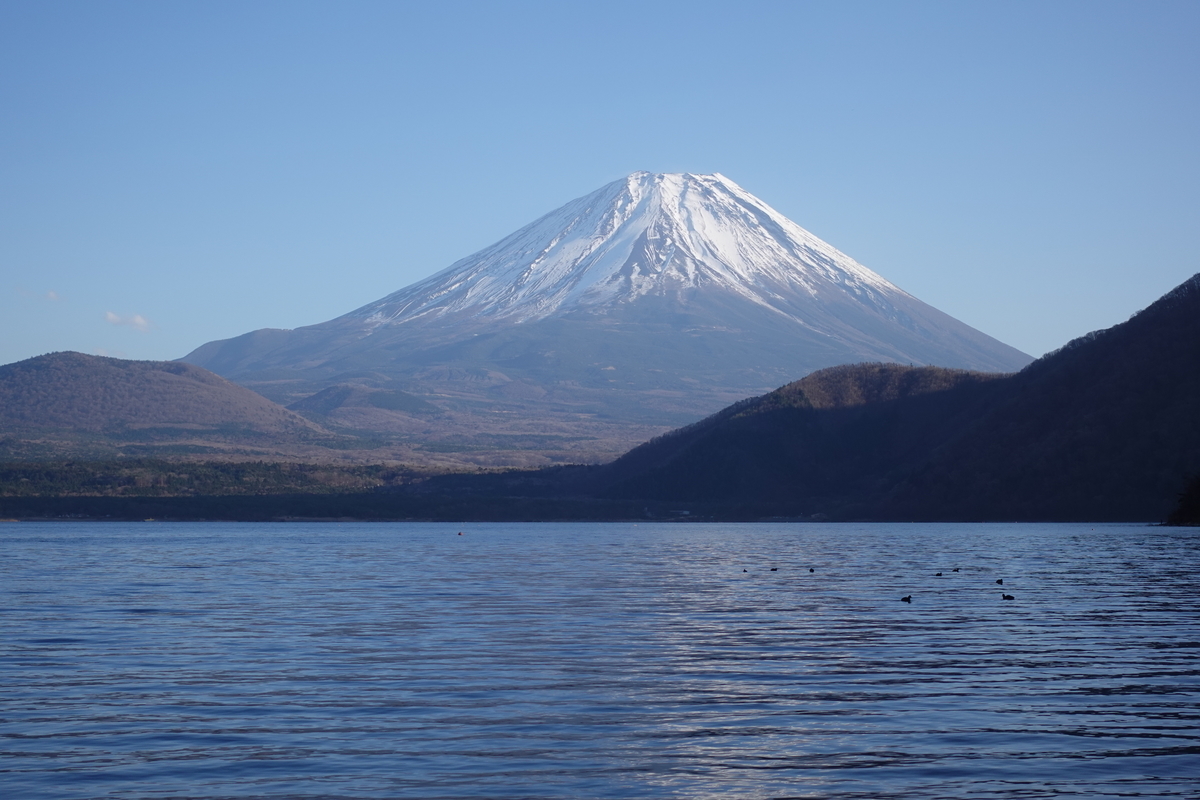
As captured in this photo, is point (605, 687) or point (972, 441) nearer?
point (605, 687)

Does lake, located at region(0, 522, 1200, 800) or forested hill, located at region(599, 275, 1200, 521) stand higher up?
forested hill, located at region(599, 275, 1200, 521)

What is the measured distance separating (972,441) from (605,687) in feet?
422

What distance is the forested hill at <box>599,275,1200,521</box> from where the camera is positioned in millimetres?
128125

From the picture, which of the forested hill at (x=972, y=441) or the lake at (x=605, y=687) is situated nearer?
the lake at (x=605, y=687)

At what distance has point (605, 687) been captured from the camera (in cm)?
2727

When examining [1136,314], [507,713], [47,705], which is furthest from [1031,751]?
[1136,314]

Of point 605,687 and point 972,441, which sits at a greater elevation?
point 972,441

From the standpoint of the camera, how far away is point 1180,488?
4658 inches

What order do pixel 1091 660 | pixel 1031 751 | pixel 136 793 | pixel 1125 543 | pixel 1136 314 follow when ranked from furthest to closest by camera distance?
pixel 1136 314
pixel 1125 543
pixel 1091 660
pixel 1031 751
pixel 136 793

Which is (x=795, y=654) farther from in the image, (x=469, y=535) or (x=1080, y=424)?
(x=1080, y=424)

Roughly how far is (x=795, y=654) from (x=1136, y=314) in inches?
5114

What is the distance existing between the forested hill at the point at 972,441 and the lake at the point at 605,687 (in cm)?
7495

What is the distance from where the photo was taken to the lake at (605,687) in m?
19.5

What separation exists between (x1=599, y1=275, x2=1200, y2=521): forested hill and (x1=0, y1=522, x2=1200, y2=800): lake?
2951 inches
